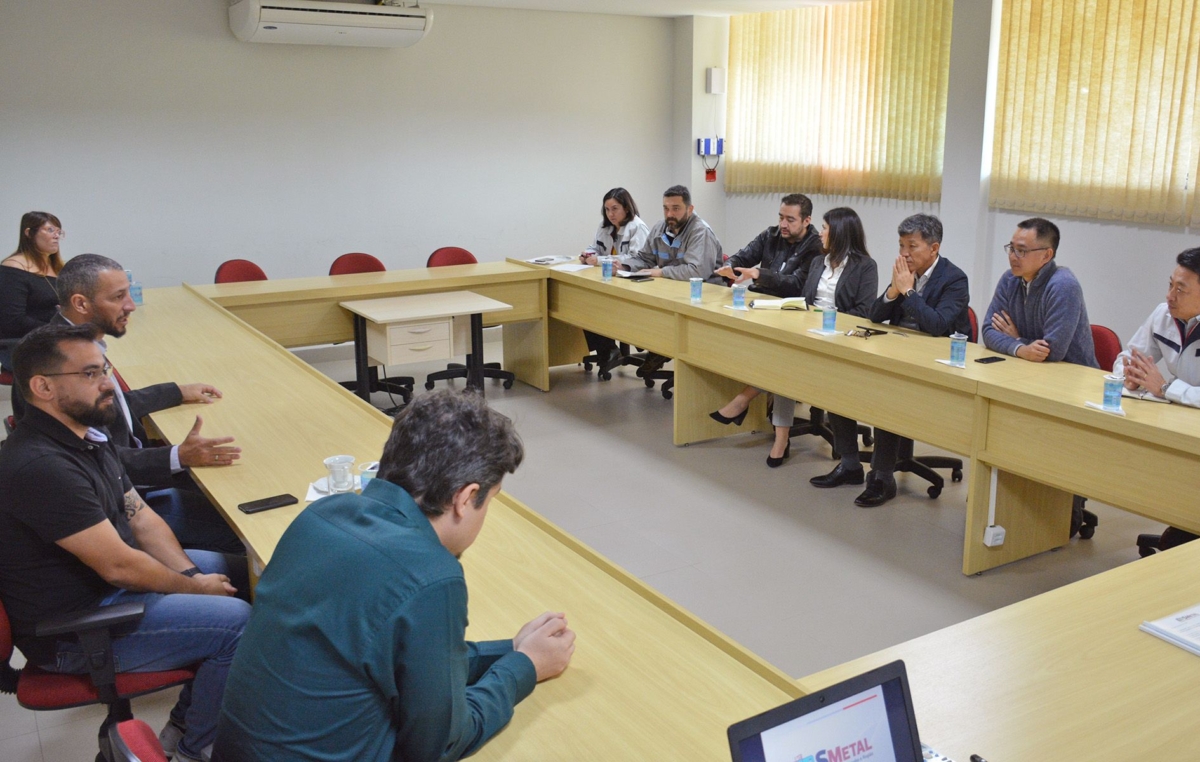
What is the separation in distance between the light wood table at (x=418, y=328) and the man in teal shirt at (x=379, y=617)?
402cm

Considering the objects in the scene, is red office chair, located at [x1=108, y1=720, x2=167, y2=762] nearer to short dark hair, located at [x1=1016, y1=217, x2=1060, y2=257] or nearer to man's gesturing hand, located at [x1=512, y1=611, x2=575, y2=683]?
man's gesturing hand, located at [x1=512, y1=611, x2=575, y2=683]

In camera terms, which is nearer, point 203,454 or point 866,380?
point 203,454

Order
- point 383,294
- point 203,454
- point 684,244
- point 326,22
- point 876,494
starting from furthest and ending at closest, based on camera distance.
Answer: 1. point 326,22
2. point 684,244
3. point 383,294
4. point 876,494
5. point 203,454

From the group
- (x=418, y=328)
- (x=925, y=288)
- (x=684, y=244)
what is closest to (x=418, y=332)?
(x=418, y=328)

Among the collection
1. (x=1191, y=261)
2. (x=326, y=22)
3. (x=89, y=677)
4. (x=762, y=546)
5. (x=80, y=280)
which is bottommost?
(x=762, y=546)

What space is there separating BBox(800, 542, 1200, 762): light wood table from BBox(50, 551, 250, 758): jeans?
53.2 inches

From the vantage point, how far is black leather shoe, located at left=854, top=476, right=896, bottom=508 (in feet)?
14.9

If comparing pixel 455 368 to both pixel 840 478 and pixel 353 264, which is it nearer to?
pixel 353 264

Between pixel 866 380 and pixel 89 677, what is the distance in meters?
3.08

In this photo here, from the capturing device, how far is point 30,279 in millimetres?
5074

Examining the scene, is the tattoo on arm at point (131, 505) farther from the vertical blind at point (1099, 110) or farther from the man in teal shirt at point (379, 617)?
the vertical blind at point (1099, 110)

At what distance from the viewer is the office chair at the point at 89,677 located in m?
2.15

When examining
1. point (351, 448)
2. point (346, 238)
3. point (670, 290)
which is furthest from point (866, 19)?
point (351, 448)

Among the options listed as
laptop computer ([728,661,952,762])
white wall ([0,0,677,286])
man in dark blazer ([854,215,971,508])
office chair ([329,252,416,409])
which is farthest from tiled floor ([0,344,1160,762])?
white wall ([0,0,677,286])
